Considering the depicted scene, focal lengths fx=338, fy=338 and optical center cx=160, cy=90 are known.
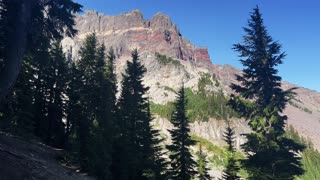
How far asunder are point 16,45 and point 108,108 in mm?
17392

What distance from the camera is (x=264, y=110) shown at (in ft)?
68.9

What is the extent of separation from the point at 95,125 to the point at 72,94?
1211 centimetres

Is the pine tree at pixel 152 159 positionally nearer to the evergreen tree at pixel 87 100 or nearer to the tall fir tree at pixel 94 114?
the tall fir tree at pixel 94 114

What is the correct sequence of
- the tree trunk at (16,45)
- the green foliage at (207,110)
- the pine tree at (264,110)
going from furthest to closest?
the green foliage at (207,110), the pine tree at (264,110), the tree trunk at (16,45)

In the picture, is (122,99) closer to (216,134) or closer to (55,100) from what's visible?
(55,100)

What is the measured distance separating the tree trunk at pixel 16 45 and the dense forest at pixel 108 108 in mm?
43

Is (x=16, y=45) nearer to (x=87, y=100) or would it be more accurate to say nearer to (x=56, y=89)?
(x=87, y=100)

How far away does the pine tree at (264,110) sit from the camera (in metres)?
19.9

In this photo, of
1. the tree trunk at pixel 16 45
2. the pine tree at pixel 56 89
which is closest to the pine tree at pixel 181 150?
the pine tree at pixel 56 89

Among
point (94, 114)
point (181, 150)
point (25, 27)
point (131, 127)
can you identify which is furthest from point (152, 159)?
point (25, 27)

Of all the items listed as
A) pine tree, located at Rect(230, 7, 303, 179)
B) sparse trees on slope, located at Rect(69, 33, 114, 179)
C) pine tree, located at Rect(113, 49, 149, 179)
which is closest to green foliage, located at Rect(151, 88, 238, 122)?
pine tree, located at Rect(113, 49, 149, 179)

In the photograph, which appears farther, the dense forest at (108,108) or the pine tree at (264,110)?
the pine tree at (264,110)

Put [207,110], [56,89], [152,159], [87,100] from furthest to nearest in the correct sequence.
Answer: [207,110]
[56,89]
[87,100]
[152,159]

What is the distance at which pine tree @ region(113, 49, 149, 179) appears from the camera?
3108cm
